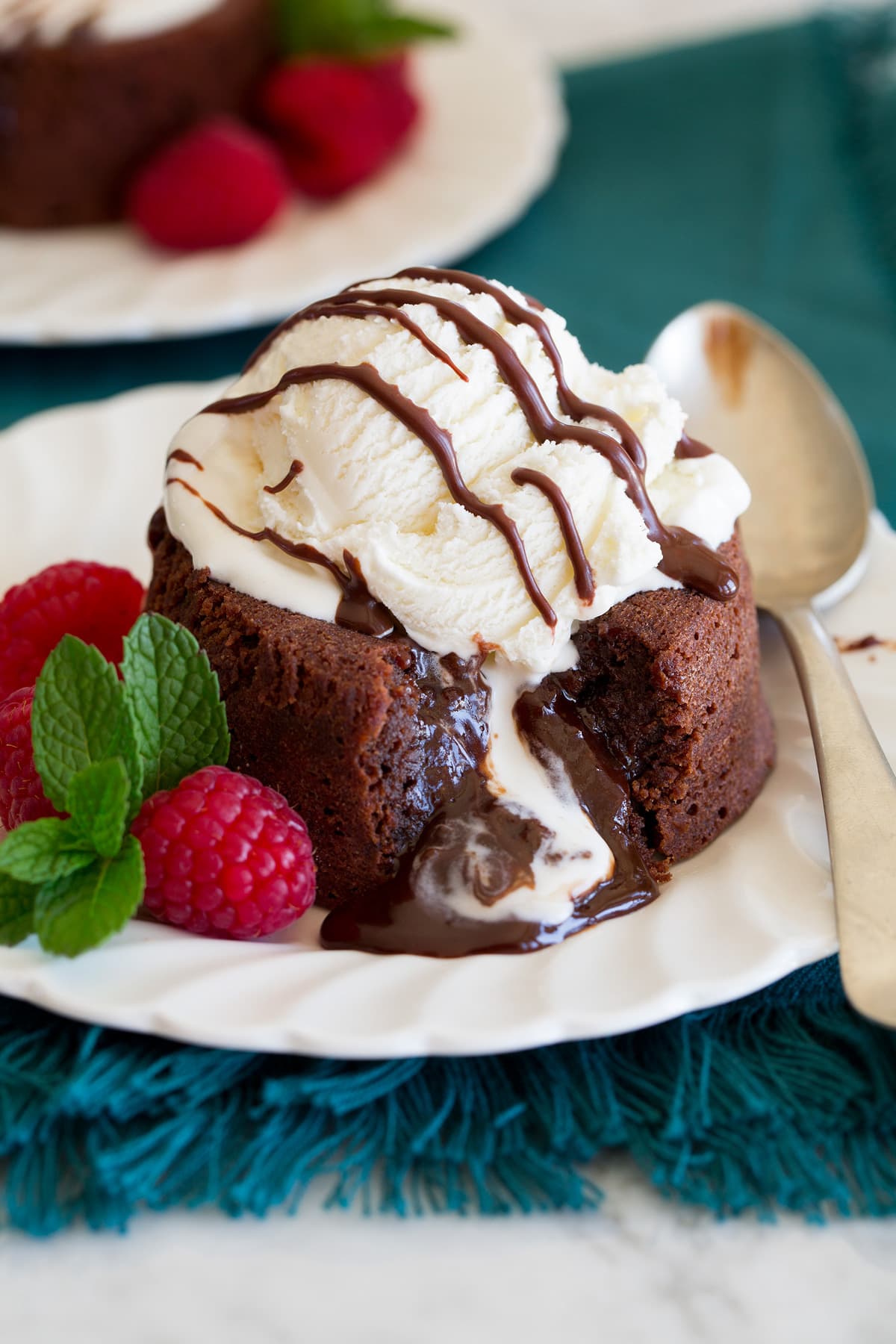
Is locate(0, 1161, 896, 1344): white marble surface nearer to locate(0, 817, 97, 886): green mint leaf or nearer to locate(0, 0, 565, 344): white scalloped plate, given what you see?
locate(0, 817, 97, 886): green mint leaf

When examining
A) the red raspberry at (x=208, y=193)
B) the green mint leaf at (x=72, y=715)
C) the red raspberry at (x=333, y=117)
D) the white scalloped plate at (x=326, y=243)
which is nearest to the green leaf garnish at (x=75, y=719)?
the green mint leaf at (x=72, y=715)

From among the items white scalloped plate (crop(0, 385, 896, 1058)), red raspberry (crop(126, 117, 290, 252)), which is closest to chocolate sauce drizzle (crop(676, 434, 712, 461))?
white scalloped plate (crop(0, 385, 896, 1058))

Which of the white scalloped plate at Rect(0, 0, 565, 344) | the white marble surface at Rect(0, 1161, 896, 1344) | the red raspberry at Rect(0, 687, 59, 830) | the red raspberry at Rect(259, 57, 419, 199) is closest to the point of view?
the white marble surface at Rect(0, 1161, 896, 1344)

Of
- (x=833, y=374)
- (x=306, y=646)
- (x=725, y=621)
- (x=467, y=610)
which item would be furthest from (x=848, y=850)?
(x=833, y=374)

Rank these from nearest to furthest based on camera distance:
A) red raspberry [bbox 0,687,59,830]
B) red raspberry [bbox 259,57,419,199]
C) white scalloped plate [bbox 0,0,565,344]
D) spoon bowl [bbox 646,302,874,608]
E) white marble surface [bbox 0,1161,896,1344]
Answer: white marble surface [bbox 0,1161,896,1344]
red raspberry [bbox 0,687,59,830]
spoon bowl [bbox 646,302,874,608]
white scalloped plate [bbox 0,0,565,344]
red raspberry [bbox 259,57,419,199]

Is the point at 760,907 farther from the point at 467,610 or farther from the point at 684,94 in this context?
the point at 684,94

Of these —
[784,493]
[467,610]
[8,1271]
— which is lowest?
[8,1271]

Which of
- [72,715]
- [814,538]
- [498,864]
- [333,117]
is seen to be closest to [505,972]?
[498,864]
